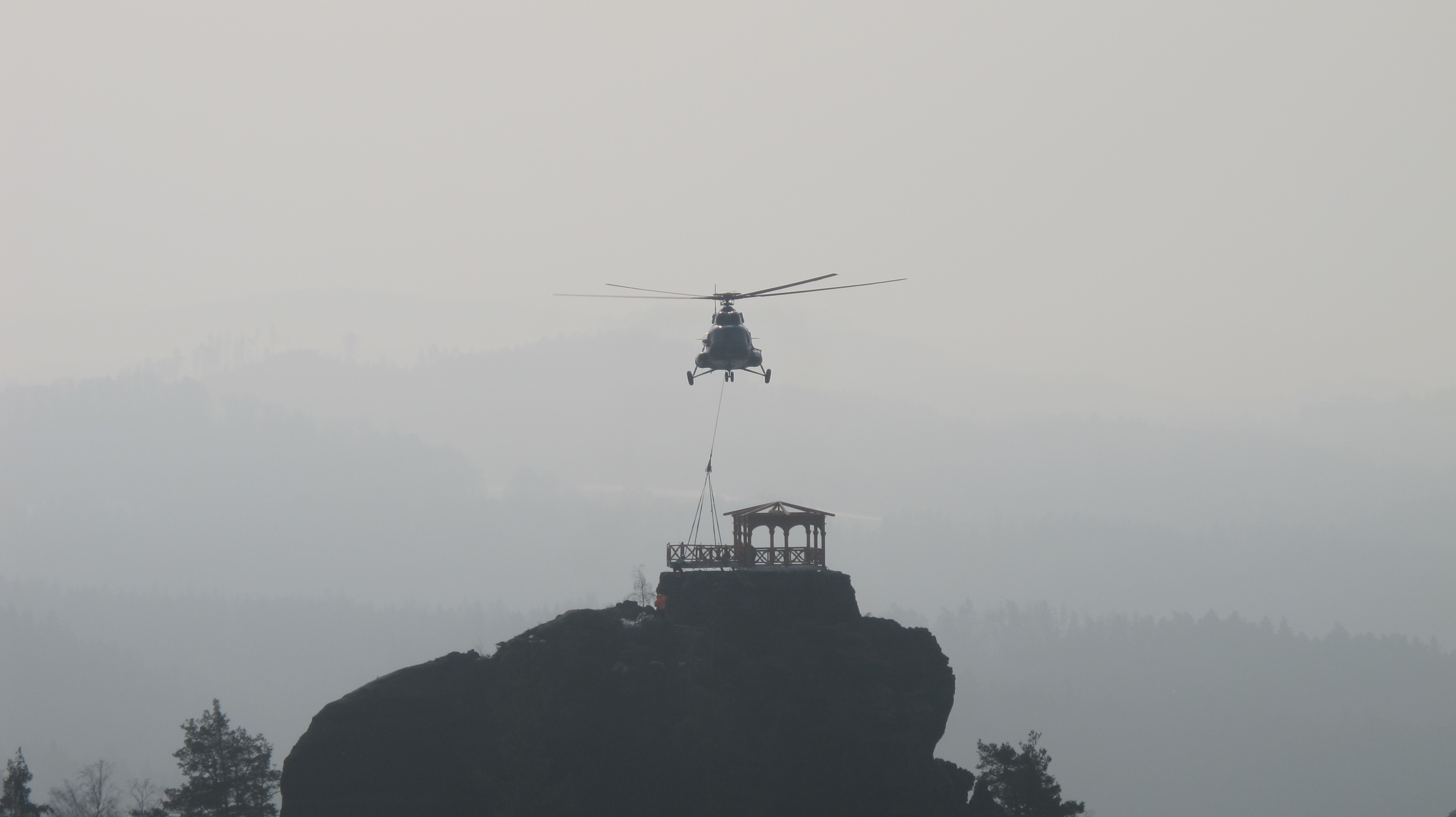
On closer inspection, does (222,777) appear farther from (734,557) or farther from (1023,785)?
(1023,785)

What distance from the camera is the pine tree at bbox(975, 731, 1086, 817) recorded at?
62.4 metres

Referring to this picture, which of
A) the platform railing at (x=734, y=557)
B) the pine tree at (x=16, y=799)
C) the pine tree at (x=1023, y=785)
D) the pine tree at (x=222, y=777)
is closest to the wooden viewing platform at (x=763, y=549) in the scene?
the platform railing at (x=734, y=557)

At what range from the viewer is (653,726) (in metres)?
53.2

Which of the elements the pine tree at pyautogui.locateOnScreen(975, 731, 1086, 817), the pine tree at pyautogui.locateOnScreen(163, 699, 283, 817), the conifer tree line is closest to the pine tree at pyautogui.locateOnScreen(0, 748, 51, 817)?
the conifer tree line

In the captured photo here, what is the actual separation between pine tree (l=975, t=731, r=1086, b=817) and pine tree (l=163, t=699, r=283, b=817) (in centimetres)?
3138

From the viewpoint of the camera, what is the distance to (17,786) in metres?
66.1

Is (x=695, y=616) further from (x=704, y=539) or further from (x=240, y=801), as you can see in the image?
(x=240, y=801)

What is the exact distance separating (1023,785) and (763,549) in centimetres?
1589

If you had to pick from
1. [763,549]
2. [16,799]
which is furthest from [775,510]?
[16,799]

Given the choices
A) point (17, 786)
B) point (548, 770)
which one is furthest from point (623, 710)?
point (17, 786)

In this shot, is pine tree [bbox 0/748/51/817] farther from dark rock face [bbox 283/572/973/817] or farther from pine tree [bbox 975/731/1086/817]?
pine tree [bbox 975/731/1086/817]

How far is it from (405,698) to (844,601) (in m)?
17.6

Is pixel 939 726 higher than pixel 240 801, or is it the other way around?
pixel 939 726

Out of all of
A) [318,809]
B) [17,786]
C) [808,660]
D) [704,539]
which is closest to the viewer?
[318,809]
